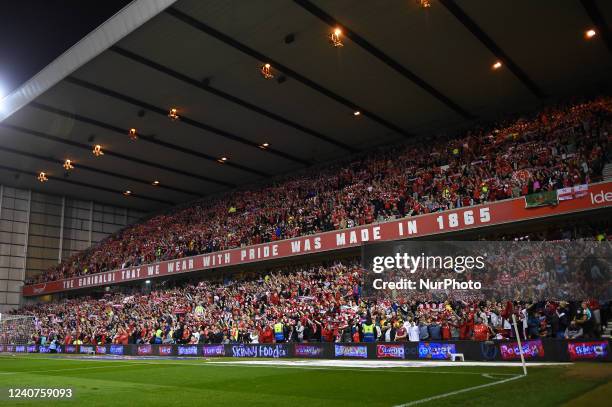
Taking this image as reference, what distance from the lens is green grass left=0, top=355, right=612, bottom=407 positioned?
25.3 ft

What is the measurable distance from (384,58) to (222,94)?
9005mm

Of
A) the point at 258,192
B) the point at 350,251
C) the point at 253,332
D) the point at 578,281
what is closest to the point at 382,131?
the point at 350,251

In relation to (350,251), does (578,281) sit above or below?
below

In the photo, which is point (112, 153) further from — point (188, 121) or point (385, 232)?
point (385, 232)

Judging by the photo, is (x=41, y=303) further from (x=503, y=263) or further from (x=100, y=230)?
(x=503, y=263)

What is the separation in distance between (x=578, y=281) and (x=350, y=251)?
14.6m

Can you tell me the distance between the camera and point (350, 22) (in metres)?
21.1

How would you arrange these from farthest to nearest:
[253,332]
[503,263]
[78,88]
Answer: [78,88], [253,332], [503,263]

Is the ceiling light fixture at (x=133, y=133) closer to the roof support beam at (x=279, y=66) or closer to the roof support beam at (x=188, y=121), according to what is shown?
the roof support beam at (x=188, y=121)

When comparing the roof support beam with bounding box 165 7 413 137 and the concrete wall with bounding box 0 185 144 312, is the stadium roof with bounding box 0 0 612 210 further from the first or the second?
the concrete wall with bounding box 0 185 144 312

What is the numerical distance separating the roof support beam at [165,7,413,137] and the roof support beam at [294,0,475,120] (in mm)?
3847

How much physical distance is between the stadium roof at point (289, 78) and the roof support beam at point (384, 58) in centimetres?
7

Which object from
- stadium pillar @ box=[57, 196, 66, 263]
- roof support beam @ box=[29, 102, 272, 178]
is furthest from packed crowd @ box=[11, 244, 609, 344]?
roof support beam @ box=[29, 102, 272, 178]

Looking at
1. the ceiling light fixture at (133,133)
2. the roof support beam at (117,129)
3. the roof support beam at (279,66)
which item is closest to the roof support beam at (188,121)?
the roof support beam at (117,129)
